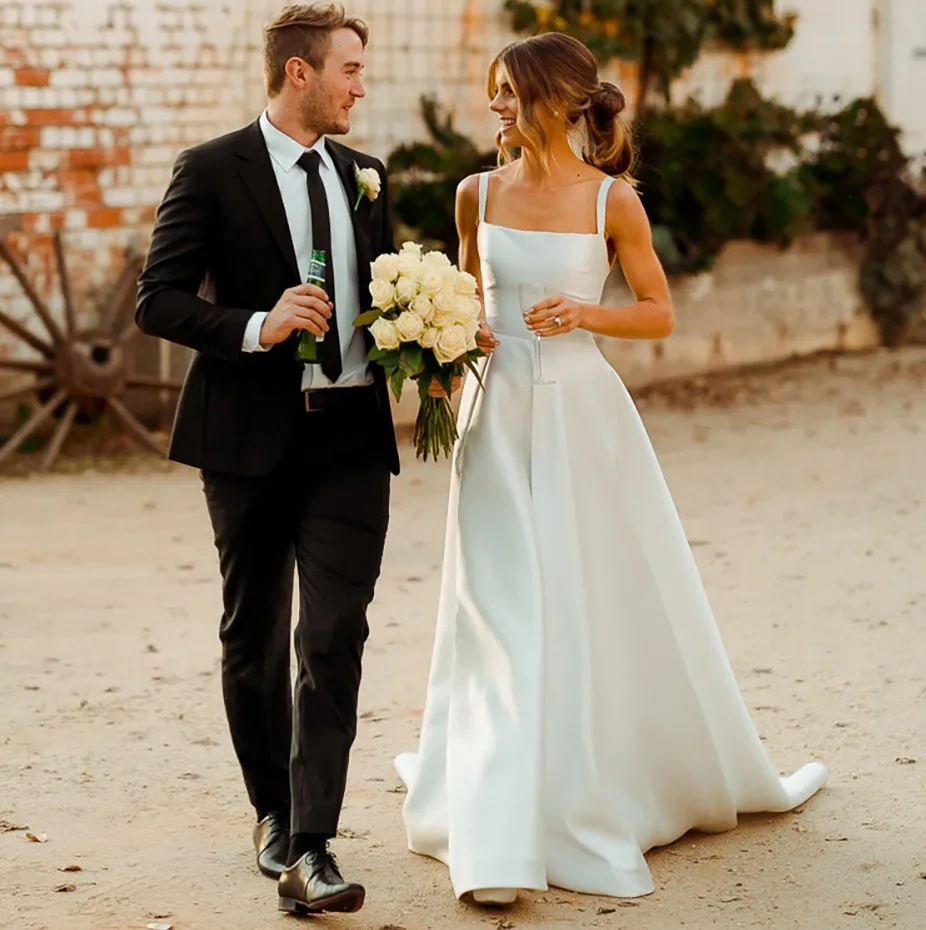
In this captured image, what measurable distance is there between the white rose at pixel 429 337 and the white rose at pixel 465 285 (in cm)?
14

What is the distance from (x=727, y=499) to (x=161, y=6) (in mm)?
4760

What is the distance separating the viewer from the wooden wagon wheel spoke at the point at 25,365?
37.0 feet

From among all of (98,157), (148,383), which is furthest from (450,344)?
(98,157)

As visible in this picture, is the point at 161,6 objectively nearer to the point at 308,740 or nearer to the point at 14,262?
the point at 14,262

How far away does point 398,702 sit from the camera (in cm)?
627

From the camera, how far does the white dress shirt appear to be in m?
4.32

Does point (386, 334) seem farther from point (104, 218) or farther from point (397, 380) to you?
point (104, 218)

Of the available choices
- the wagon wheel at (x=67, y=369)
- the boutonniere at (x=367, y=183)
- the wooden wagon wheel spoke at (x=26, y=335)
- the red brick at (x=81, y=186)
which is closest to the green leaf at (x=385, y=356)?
the boutonniere at (x=367, y=183)

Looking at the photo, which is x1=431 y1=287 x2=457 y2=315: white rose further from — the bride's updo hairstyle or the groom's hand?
the bride's updo hairstyle

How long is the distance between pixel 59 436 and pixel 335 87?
7292mm

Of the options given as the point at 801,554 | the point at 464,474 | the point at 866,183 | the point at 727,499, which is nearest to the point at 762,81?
the point at 866,183

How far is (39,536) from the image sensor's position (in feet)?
30.8

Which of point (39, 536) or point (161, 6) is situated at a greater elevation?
point (161, 6)

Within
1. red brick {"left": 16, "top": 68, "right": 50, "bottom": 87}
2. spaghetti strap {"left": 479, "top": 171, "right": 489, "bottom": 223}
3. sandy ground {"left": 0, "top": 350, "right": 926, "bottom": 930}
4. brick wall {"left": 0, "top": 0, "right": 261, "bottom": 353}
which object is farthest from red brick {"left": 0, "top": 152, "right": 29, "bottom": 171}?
spaghetti strap {"left": 479, "top": 171, "right": 489, "bottom": 223}
